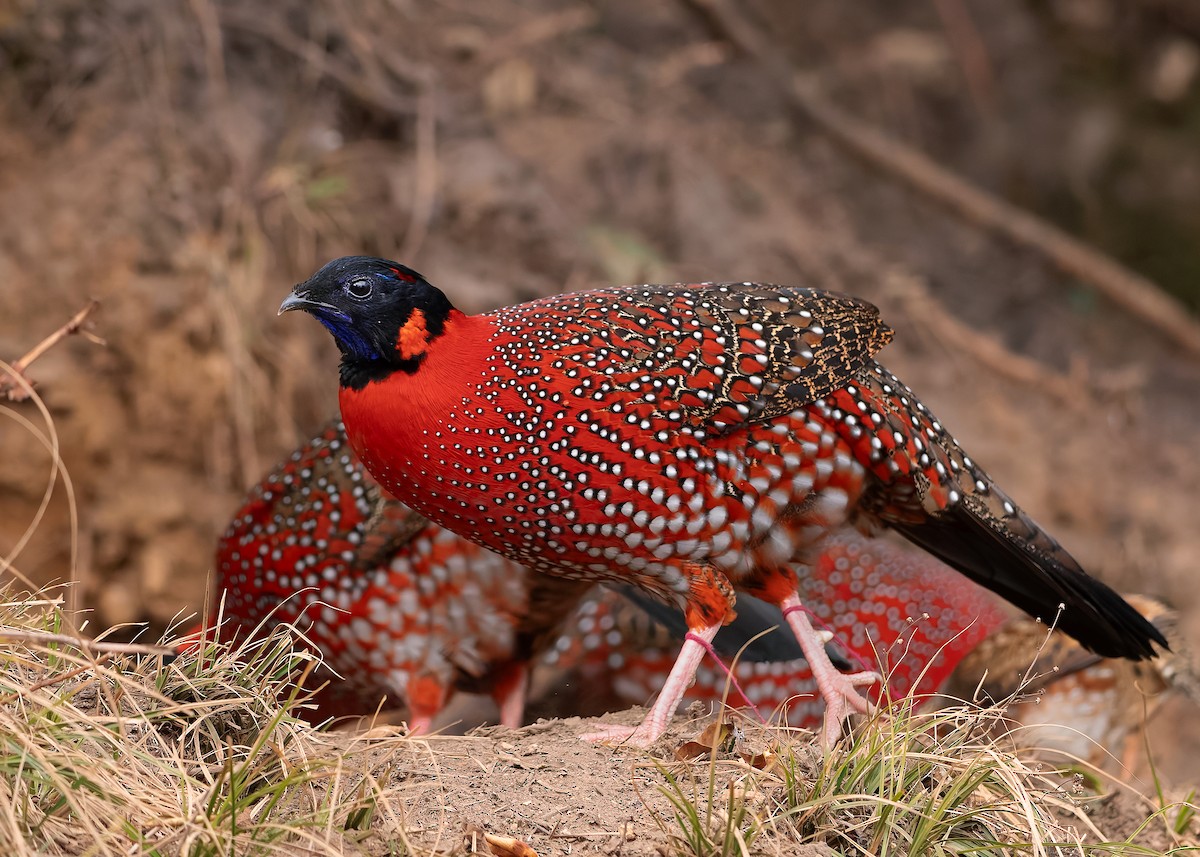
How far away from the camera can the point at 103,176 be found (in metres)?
5.81

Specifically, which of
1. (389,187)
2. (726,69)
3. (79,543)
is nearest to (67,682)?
(79,543)

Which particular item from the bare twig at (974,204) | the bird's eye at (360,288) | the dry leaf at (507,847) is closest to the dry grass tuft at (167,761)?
the dry leaf at (507,847)

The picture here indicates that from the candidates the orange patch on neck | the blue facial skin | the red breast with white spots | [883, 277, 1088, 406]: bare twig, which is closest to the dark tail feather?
the red breast with white spots

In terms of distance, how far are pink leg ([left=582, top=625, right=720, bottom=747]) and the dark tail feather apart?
0.77 meters

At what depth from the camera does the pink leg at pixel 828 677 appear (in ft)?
10.5

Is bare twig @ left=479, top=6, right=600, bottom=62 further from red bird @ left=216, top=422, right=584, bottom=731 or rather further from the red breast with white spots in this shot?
the red breast with white spots

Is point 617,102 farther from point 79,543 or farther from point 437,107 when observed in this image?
point 79,543

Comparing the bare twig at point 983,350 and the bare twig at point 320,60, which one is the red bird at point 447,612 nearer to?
the bare twig at point 320,60

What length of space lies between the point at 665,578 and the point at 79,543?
350cm

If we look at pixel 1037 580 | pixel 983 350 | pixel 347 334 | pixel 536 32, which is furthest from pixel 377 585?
pixel 983 350

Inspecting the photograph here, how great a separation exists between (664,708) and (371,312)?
118 cm

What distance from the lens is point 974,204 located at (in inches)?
314

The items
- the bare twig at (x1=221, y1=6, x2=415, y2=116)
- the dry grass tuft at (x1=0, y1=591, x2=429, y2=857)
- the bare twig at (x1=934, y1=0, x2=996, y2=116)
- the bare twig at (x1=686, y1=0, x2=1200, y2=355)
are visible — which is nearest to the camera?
the dry grass tuft at (x1=0, y1=591, x2=429, y2=857)

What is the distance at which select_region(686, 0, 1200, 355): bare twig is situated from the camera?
7.95 metres
